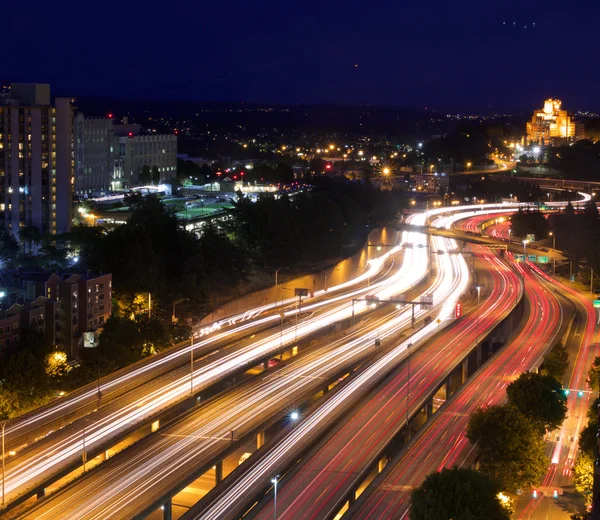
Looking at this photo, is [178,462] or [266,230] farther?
[266,230]

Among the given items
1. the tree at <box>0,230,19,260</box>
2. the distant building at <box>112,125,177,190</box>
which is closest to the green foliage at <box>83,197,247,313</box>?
the tree at <box>0,230,19,260</box>

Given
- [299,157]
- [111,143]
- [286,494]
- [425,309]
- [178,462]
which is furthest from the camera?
[299,157]

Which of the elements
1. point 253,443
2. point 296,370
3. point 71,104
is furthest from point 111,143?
point 253,443

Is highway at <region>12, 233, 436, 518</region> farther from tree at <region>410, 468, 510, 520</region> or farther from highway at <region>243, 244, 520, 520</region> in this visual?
tree at <region>410, 468, 510, 520</region>

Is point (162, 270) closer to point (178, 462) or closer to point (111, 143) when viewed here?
point (178, 462)

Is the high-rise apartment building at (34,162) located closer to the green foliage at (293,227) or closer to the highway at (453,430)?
the green foliage at (293,227)

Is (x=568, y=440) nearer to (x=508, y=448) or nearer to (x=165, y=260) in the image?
(x=508, y=448)
